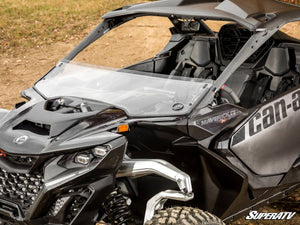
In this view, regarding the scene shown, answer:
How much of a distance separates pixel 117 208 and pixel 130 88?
0.79 metres

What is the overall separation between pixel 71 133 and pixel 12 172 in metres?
0.35

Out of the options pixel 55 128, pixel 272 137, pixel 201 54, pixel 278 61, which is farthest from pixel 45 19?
pixel 55 128

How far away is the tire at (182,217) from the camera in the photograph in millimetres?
2439

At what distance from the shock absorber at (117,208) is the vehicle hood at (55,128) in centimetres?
37

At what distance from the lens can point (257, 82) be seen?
152 inches

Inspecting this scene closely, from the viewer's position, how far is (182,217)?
2471 millimetres

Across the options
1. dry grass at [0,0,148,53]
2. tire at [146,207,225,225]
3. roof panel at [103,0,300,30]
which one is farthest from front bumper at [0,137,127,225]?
dry grass at [0,0,148,53]

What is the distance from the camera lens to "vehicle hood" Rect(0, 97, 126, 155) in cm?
234

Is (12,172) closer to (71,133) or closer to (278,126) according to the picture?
(71,133)

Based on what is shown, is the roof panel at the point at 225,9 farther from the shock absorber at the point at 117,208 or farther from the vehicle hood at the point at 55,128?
the shock absorber at the point at 117,208

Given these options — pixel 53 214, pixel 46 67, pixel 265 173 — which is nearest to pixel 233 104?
pixel 265 173

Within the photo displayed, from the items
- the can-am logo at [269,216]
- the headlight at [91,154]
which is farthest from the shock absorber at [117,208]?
the can-am logo at [269,216]

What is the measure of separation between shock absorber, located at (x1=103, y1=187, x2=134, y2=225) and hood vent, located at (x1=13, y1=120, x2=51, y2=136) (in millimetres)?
491

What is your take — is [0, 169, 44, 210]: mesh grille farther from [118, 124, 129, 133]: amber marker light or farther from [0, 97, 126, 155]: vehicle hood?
[118, 124, 129, 133]: amber marker light
